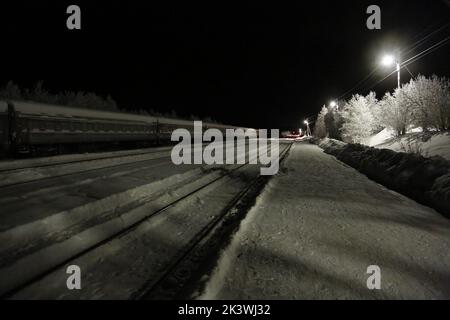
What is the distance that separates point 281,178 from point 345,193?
289 centimetres

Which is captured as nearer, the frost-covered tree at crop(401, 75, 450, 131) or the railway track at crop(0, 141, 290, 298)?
the railway track at crop(0, 141, 290, 298)

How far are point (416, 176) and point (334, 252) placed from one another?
554cm

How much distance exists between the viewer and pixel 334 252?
4.23 metres

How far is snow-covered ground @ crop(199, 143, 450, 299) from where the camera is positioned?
10.7 ft

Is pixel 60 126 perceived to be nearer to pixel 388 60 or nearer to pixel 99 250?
pixel 99 250

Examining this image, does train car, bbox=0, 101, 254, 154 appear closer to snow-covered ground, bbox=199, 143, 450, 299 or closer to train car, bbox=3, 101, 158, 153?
train car, bbox=3, 101, 158, 153

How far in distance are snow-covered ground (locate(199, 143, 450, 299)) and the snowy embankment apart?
Result: 33 cm

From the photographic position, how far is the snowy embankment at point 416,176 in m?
6.66

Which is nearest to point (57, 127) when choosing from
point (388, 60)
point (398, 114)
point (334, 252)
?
point (334, 252)

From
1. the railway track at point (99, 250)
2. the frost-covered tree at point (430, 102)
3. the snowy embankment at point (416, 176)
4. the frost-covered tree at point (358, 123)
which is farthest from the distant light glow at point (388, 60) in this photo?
the railway track at point (99, 250)

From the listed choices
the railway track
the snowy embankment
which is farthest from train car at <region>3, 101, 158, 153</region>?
the snowy embankment

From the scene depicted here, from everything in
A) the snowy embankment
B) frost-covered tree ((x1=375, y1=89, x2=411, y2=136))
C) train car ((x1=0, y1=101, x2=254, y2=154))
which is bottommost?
the snowy embankment

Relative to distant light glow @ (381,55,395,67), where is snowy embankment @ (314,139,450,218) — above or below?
below

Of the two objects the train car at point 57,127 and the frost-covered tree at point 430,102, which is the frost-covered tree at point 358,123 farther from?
the train car at point 57,127
